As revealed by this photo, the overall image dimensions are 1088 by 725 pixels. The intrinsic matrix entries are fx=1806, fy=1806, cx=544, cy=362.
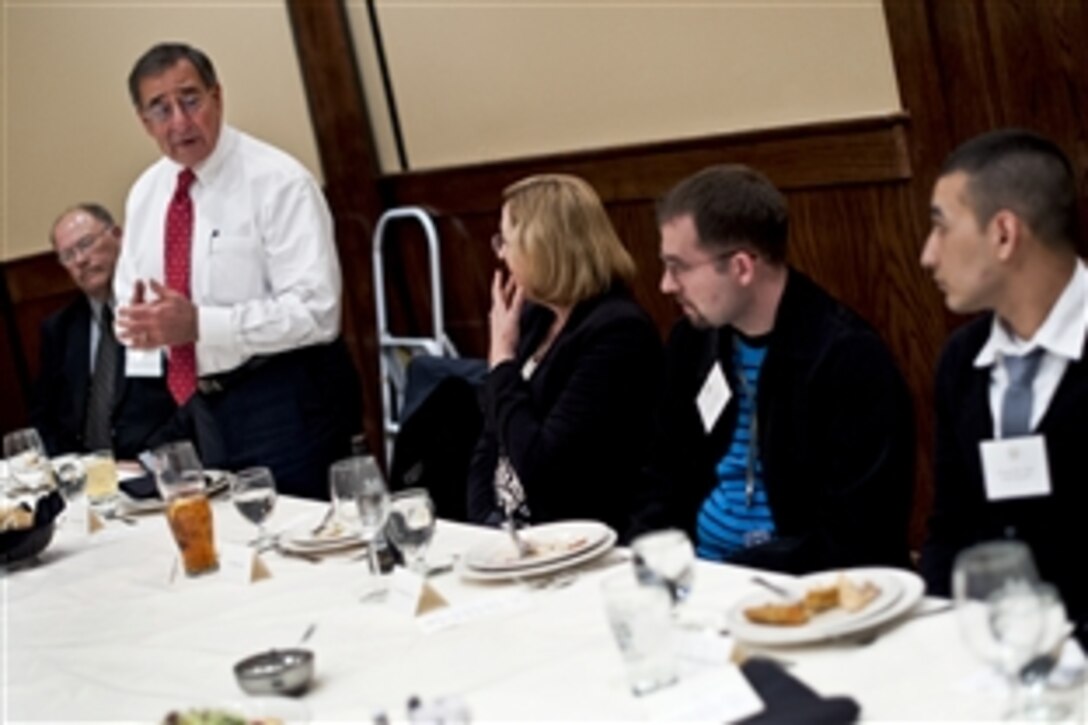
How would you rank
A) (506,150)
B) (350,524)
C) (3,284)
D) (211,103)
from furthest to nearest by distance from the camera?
(3,284), (506,150), (211,103), (350,524)

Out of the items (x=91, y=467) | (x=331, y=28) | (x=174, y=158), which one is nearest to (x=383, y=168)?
(x=331, y=28)

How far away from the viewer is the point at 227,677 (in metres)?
2.53

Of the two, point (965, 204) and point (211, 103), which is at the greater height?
point (211, 103)

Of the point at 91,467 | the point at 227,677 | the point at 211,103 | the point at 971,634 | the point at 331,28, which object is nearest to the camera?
the point at 971,634

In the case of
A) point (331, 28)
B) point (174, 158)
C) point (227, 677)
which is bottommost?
point (227, 677)

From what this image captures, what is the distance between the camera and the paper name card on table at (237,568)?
3.09 m

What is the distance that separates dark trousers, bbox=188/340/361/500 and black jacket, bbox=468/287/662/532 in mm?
979

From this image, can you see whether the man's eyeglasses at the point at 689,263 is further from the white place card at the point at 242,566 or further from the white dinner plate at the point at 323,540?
the white place card at the point at 242,566

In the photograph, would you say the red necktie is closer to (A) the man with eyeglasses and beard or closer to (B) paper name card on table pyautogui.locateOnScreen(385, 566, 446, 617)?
(A) the man with eyeglasses and beard

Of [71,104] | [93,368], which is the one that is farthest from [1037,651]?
[71,104]

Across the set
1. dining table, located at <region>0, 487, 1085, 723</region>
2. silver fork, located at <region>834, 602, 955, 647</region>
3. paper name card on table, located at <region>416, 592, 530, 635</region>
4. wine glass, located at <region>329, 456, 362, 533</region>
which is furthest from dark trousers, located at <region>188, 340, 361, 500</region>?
silver fork, located at <region>834, 602, 955, 647</region>

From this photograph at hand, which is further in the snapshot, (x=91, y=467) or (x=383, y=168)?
(x=383, y=168)

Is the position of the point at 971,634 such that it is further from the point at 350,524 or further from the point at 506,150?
the point at 506,150

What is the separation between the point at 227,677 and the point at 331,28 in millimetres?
4187
